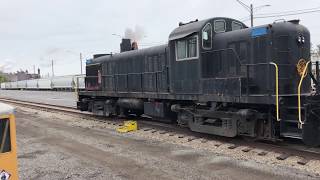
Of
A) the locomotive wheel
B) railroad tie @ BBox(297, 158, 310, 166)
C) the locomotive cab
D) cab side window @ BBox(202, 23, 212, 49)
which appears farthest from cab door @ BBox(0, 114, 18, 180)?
cab side window @ BBox(202, 23, 212, 49)

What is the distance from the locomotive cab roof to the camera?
11625mm

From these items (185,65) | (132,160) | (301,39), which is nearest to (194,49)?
(185,65)

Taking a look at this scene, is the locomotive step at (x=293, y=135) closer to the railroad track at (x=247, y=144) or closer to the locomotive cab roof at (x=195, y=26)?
the railroad track at (x=247, y=144)

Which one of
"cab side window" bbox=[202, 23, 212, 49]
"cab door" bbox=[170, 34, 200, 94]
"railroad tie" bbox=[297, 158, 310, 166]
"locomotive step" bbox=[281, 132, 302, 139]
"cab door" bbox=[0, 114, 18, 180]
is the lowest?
"railroad tie" bbox=[297, 158, 310, 166]

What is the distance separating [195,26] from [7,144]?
8184 millimetres

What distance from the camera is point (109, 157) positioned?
30.8 ft

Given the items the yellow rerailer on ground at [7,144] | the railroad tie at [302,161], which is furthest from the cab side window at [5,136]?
the railroad tie at [302,161]

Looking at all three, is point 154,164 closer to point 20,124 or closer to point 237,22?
point 237,22

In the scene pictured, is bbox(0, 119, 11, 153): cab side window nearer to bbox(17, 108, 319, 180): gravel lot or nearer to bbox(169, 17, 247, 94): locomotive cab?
bbox(17, 108, 319, 180): gravel lot

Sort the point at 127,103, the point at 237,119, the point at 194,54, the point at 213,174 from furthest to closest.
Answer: the point at 127,103, the point at 194,54, the point at 237,119, the point at 213,174

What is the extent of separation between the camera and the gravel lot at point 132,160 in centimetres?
768

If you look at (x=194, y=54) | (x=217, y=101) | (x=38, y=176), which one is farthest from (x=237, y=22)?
(x=38, y=176)

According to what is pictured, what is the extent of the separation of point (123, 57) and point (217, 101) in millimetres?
6880

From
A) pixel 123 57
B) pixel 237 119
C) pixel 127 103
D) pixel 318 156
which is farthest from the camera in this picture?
pixel 123 57
